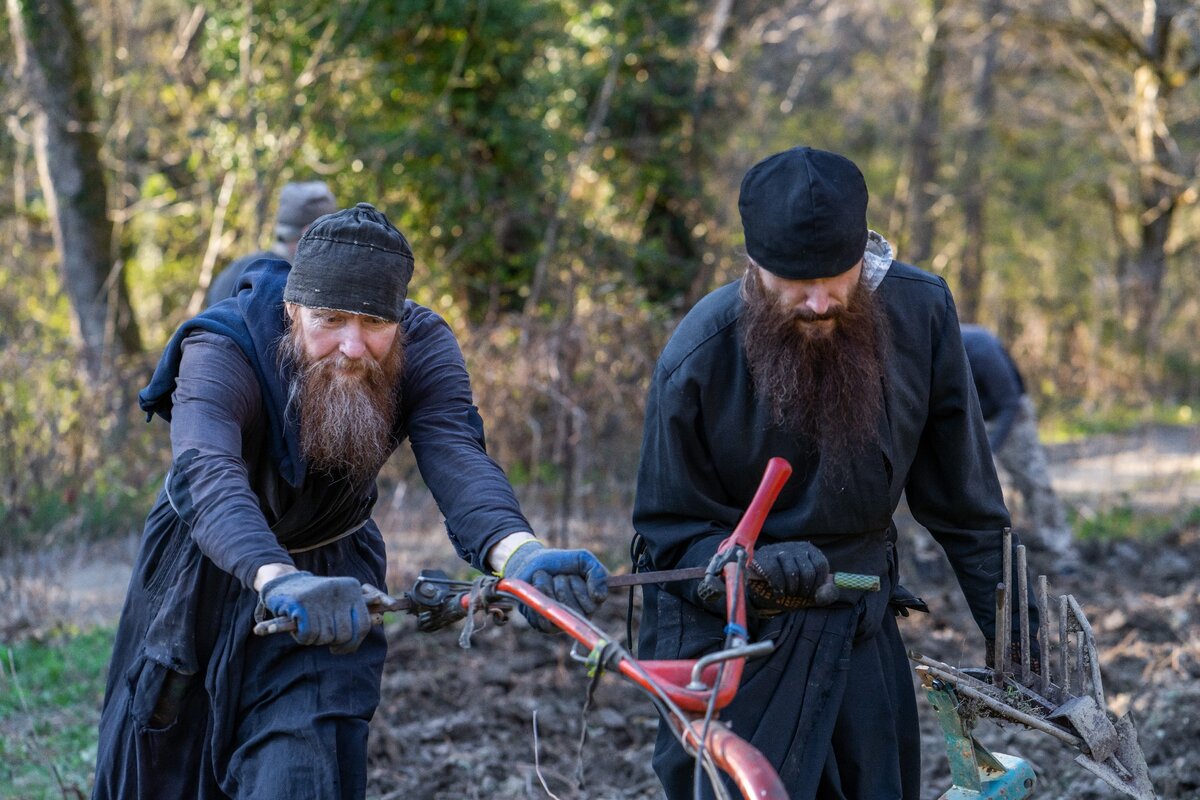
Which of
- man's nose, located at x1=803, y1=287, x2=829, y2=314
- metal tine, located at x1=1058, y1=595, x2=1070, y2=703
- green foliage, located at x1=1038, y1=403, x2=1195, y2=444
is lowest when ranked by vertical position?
green foliage, located at x1=1038, y1=403, x2=1195, y2=444

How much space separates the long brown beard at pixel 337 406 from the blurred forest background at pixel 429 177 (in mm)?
4890

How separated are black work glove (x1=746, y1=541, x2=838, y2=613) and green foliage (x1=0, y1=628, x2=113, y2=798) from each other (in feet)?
9.26

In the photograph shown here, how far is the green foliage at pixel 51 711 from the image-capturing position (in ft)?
16.9

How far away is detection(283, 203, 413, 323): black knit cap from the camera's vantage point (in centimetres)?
315

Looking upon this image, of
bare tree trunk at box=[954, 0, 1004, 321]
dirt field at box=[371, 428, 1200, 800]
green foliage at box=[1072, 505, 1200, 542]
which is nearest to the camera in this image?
dirt field at box=[371, 428, 1200, 800]

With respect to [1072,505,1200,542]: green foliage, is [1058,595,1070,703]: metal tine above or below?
above

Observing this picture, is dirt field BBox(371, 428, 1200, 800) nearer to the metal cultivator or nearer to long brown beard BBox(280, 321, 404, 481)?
the metal cultivator

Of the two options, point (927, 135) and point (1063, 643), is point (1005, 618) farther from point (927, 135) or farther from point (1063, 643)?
point (927, 135)

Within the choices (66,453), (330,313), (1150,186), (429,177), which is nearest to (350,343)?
(330,313)

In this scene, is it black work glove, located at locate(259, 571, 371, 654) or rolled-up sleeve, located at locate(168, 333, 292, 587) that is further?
rolled-up sleeve, located at locate(168, 333, 292, 587)

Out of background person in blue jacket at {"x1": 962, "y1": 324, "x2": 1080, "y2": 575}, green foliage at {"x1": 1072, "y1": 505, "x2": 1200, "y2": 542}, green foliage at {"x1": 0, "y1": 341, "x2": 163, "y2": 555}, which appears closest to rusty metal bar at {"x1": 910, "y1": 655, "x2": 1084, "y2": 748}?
green foliage at {"x1": 0, "y1": 341, "x2": 163, "y2": 555}

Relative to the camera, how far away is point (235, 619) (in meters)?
3.24

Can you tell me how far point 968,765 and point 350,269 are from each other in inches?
76.7

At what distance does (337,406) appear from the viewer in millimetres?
3176
